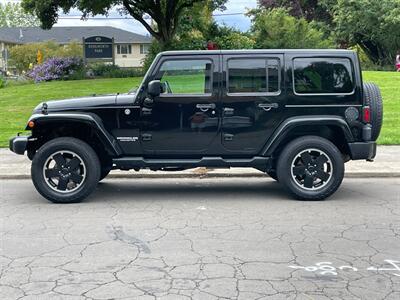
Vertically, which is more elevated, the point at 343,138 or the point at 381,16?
the point at 381,16

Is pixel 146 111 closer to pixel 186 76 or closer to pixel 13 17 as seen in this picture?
pixel 186 76

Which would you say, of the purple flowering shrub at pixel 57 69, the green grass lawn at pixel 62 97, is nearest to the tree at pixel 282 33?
the purple flowering shrub at pixel 57 69

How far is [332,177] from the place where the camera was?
7.41 metres

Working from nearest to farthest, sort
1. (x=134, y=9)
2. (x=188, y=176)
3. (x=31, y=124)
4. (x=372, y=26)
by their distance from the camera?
(x=31, y=124)
(x=188, y=176)
(x=134, y=9)
(x=372, y=26)

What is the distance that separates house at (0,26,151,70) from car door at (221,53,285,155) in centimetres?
7140

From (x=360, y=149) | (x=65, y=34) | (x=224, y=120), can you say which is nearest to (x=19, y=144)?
(x=224, y=120)

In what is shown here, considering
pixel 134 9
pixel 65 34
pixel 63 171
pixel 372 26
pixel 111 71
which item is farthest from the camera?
pixel 65 34

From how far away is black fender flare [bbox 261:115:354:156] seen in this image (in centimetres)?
732

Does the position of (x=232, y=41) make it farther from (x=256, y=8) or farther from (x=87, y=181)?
(x=87, y=181)

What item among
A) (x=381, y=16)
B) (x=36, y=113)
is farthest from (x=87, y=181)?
(x=381, y=16)

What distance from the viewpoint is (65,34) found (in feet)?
263

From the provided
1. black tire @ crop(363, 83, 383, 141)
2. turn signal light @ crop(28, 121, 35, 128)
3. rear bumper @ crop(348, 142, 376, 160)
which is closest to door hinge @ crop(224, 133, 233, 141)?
rear bumper @ crop(348, 142, 376, 160)

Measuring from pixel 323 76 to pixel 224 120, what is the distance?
57.6 inches

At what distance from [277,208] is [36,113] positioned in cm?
341
